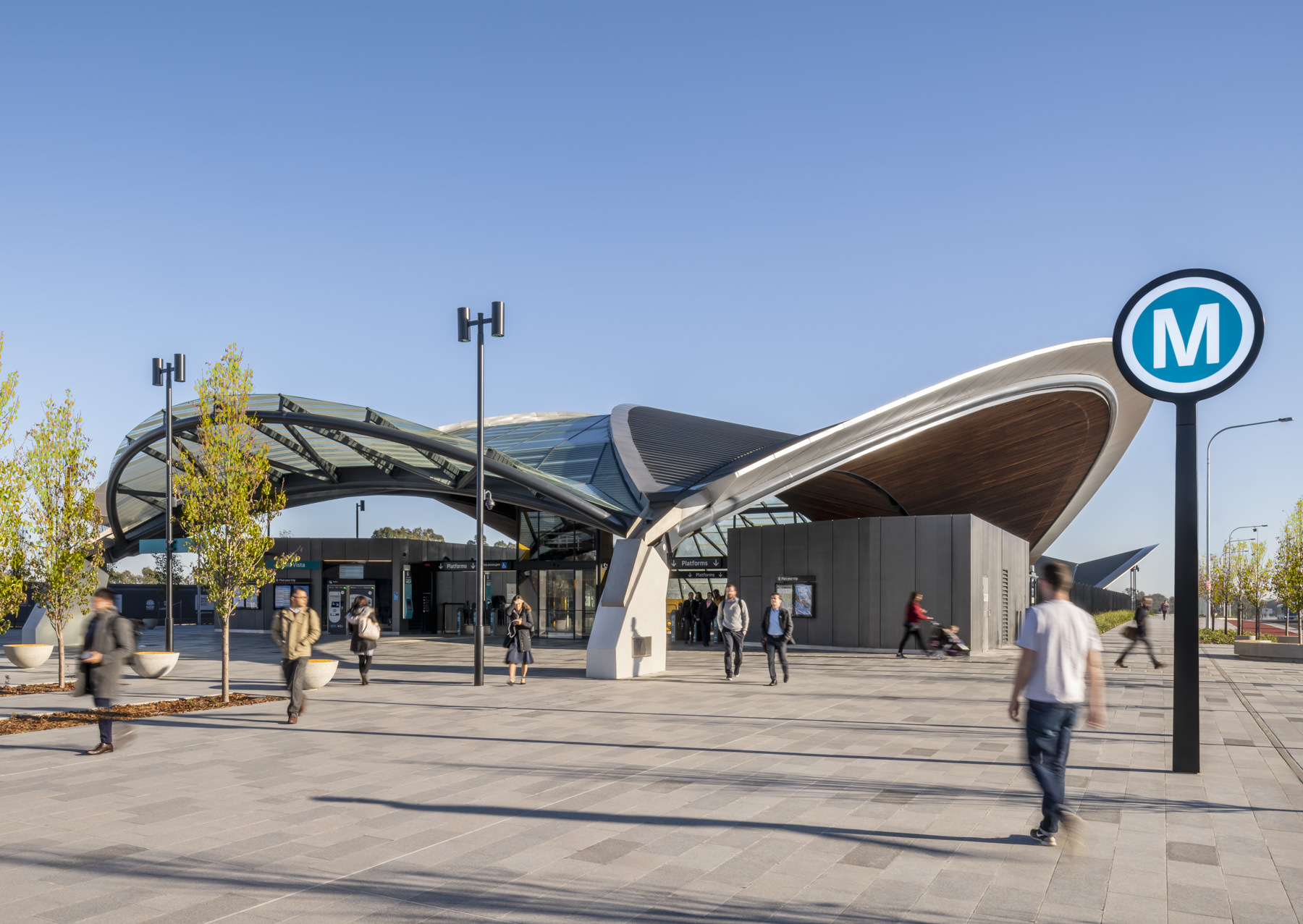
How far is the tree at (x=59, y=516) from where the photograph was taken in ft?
52.7

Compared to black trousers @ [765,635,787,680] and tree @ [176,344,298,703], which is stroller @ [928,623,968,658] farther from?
tree @ [176,344,298,703]

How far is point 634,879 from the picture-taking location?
5.36 metres

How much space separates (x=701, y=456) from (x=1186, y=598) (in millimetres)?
18308

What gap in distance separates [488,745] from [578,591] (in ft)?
70.1

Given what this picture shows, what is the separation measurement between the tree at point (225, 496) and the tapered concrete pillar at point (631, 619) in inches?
249

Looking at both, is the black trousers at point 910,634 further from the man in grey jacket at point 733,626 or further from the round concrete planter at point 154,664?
the round concrete planter at point 154,664

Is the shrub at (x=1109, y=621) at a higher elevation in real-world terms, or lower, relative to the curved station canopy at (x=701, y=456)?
lower

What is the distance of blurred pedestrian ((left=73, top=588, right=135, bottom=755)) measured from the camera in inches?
386

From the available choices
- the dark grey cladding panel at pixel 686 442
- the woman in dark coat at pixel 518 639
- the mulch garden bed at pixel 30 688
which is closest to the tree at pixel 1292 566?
the dark grey cladding panel at pixel 686 442

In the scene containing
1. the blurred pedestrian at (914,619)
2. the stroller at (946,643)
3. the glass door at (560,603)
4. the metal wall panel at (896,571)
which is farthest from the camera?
the glass door at (560,603)

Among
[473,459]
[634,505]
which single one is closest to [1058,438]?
[634,505]

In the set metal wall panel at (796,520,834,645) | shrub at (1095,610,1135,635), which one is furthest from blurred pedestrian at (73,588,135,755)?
shrub at (1095,610,1135,635)

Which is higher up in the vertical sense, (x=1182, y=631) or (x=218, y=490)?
(x=218, y=490)

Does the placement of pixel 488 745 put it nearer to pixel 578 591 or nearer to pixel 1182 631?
pixel 1182 631
